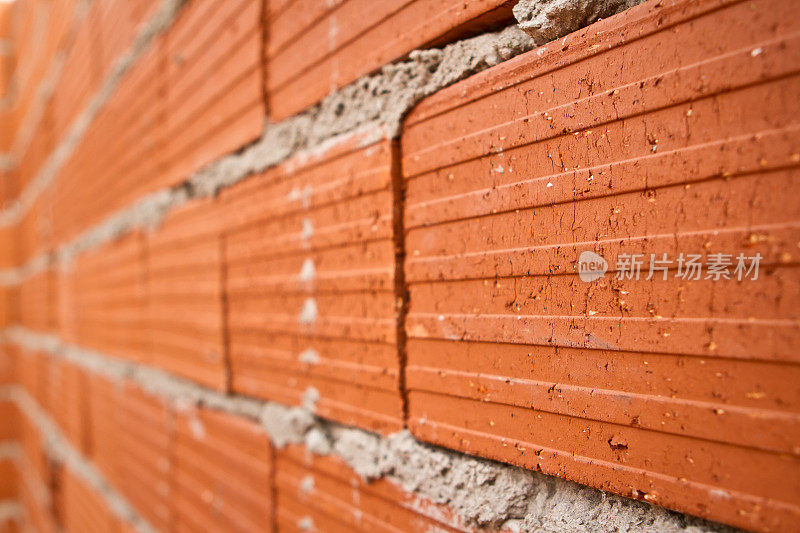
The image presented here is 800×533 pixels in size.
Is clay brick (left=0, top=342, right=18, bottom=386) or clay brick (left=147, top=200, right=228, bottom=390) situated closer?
clay brick (left=147, top=200, right=228, bottom=390)

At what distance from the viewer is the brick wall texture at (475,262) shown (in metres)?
0.34

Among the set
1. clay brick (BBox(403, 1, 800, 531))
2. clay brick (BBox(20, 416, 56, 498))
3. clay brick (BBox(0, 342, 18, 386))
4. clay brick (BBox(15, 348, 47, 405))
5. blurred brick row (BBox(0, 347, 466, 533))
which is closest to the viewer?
clay brick (BBox(403, 1, 800, 531))

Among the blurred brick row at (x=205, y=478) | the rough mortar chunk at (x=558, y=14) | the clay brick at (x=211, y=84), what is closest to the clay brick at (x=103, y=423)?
the blurred brick row at (x=205, y=478)

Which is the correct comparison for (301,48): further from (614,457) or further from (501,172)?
(614,457)

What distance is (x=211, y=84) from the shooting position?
987 millimetres

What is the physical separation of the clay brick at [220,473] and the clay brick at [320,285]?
0.10 m

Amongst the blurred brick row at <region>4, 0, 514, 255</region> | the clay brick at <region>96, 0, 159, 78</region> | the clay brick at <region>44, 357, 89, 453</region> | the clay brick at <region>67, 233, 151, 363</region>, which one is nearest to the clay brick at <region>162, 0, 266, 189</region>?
the blurred brick row at <region>4, 0, 514, 255</region>

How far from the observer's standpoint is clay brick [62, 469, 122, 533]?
172cm

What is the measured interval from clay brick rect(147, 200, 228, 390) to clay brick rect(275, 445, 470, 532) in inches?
10.6

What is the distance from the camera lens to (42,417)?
303 centimetres

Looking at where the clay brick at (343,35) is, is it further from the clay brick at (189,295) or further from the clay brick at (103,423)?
the clay brick at (103,423)

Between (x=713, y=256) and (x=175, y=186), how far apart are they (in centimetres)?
113

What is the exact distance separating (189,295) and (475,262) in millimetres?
834

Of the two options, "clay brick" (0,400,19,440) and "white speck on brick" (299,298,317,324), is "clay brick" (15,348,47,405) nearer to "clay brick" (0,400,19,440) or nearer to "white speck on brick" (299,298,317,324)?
"clay brick" (0,400,19,440)
